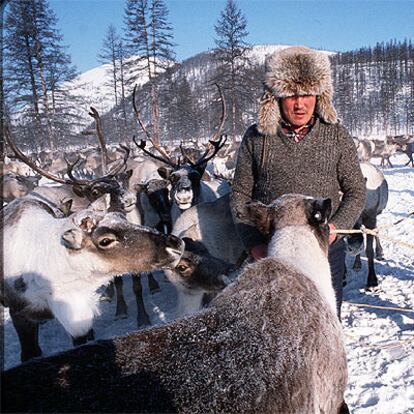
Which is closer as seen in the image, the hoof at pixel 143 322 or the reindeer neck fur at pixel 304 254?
the reindeer neck fur at pixel 304 254

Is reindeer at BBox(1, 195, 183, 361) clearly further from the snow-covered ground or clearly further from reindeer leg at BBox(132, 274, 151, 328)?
reindeer leg at BBox(132, 274, 151, 328)

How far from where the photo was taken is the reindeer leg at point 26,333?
10.6ft

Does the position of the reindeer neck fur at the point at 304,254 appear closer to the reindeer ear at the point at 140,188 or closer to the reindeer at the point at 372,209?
the reindeer at the point at 372,209

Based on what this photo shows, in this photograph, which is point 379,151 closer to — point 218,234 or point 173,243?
point 218,234

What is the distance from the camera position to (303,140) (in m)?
2.73

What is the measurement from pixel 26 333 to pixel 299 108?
2.81 m

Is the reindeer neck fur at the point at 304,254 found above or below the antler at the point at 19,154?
below

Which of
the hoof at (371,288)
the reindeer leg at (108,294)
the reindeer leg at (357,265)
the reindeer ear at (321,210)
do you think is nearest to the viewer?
the reindeer ear at (321,210)

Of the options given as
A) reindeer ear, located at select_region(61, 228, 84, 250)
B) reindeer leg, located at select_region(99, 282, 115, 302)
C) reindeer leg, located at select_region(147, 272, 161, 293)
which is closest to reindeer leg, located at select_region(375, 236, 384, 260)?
reindeer leg, located at select_region(147, 272, 161, 293)

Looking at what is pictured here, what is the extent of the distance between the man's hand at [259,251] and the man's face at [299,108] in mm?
916

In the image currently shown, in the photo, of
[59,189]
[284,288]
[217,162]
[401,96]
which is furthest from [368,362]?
[401,96]

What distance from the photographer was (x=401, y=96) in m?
68.6

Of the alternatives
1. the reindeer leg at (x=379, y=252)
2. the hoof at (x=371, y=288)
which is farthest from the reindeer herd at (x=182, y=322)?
the reindeer leg at (x=379, y=252)

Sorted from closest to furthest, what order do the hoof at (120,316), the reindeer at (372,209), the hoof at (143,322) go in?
the hoof at (143,322) → the hoof at (120,316) → the reindeer at (372,209)
